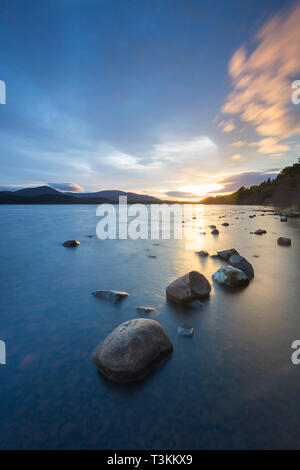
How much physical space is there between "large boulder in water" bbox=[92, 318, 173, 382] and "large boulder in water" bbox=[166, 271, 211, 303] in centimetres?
251

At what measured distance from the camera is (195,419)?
9.81ft

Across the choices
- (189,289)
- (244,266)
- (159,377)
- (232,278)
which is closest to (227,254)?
(244,266)

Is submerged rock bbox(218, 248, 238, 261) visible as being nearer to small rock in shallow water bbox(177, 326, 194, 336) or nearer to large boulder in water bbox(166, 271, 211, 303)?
large boulder in water bbox(166, 271, 211, 303)

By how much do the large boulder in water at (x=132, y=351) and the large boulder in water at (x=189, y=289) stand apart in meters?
2.51

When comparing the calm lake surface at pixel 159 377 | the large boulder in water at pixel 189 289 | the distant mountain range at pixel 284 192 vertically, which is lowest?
the calm lake surface at pixel 159 377

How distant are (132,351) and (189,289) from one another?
3.53 metres

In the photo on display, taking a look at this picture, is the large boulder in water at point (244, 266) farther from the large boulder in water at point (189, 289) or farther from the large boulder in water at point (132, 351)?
the large boulder in water at point (132, 351)

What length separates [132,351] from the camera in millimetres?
3799

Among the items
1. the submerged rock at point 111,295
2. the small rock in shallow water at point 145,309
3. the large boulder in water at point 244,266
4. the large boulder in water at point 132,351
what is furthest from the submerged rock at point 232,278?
the large boulder in water at point 132,351

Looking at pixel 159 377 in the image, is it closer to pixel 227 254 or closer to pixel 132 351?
pixel 132 351

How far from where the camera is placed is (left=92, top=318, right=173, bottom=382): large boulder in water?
12.1 ft

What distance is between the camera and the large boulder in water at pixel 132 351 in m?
3.69
